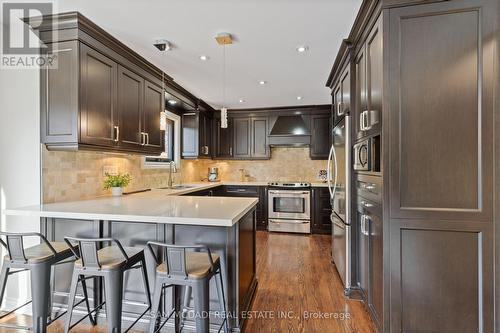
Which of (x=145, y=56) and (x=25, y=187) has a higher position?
(x=145, y=56)

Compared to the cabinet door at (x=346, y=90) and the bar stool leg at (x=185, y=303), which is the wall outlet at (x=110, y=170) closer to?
the bar stool leg at (x=185, y=303)

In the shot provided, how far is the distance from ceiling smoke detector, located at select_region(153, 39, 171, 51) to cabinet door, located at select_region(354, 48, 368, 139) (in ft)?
5.65

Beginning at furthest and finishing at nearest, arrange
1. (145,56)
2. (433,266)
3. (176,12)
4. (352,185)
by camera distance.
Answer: (145,56)
(352,185)
(176,12)
(433,266)

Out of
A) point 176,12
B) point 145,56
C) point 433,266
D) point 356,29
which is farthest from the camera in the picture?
point 145,56

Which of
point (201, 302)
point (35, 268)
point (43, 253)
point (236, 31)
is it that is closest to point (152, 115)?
point (236, 31)

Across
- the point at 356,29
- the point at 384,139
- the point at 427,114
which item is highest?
the point at 356,29

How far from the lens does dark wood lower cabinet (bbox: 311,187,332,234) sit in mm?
4730

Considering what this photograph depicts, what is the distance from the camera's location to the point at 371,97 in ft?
6.36

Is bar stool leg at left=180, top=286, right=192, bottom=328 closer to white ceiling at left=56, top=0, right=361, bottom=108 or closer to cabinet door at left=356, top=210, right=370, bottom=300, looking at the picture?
cabinet door at left=356, top=210, right=370, bottom=300

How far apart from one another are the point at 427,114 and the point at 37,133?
2880 mm

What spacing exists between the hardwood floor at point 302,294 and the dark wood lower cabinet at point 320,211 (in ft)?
2.40

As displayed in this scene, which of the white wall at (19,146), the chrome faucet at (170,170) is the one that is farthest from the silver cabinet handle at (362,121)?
the chrome faucet at (170,170)

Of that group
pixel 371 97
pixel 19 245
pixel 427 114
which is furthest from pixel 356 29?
pixel 19 245

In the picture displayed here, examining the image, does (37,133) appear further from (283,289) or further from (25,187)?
(283,289)
